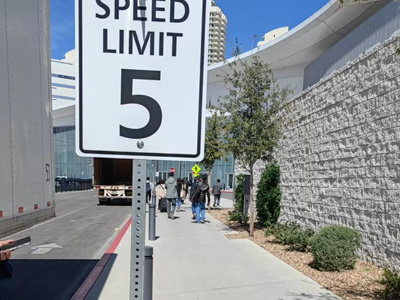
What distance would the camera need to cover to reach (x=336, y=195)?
727cm

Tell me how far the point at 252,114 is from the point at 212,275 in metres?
4.72

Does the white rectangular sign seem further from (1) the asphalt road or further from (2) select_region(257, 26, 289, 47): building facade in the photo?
(2) select_region(257, 26, 289, 47): building facade

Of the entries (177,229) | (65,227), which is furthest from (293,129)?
(65,227)

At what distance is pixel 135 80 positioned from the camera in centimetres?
169

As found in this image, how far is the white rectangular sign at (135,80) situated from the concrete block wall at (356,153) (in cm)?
496

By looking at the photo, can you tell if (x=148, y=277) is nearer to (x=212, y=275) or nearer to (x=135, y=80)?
(x=135, y=80)

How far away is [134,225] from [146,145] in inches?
16.5

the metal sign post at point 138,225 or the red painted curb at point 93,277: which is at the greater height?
the metal sign post at point 138,225

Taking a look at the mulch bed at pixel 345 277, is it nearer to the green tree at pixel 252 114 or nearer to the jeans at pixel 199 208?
the green tree at pixel 252 114

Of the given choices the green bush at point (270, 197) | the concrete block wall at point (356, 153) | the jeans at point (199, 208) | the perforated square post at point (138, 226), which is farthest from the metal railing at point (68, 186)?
the perforated square post at point (138, 226)

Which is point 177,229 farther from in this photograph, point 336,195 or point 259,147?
point 336,195

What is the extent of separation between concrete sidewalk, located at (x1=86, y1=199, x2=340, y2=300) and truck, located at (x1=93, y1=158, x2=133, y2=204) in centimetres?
1063

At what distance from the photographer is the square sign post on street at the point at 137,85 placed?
1.68m

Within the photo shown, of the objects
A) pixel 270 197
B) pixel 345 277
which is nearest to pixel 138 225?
pixel 345 277
